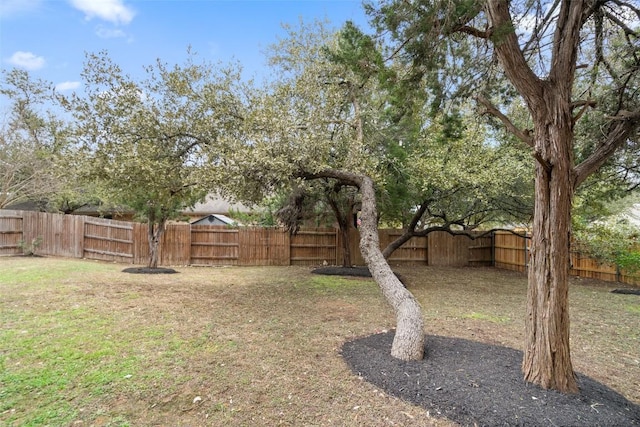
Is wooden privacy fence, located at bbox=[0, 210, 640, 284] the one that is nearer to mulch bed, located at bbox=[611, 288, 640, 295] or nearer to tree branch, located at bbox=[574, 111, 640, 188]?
mulch bed, located at bbox=[611, 288, 640, 295]

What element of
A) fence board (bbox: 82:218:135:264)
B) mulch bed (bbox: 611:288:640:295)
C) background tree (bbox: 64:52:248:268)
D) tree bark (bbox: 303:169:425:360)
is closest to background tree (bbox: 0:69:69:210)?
fence board (bbox: 82:218:135:264)

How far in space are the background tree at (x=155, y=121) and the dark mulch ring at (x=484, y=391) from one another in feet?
14.4

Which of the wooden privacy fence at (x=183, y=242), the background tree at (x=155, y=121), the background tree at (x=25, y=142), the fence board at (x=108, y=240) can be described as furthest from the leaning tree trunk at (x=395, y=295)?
the background tree at (x=25, y=142)

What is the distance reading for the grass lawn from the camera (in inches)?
107

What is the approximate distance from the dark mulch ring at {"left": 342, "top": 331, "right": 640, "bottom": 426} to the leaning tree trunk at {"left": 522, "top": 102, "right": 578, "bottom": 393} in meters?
0.21

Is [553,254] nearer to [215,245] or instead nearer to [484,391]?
[484,391]

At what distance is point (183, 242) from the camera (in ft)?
41.5

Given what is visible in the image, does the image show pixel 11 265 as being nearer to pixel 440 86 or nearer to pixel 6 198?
pixel 6 198

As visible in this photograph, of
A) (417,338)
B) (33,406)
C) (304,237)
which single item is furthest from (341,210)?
(33,406)

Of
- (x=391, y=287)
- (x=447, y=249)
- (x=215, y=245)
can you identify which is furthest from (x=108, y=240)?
(x=447, y=249)

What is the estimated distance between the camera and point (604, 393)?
3.02 metres

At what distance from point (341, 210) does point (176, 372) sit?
837 centimetres

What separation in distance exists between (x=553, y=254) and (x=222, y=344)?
365cm

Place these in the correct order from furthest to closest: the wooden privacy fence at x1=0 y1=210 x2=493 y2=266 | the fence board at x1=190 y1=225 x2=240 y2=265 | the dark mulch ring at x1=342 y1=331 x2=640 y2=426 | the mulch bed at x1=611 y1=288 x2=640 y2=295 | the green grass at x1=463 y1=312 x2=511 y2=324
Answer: the fence board at x1=190 y1=225 x2=240 y2=265
the wooden privacy fence at x1=0 y1=210 x2=493 y2=266
the mulch bed at x1=611 y1=288 x2=640 y2=295
the green grass at x1=463 y1=312 x2=511 y2=324
the dark mulch ring at x1=342 y1=331 x2=640 y2=426
